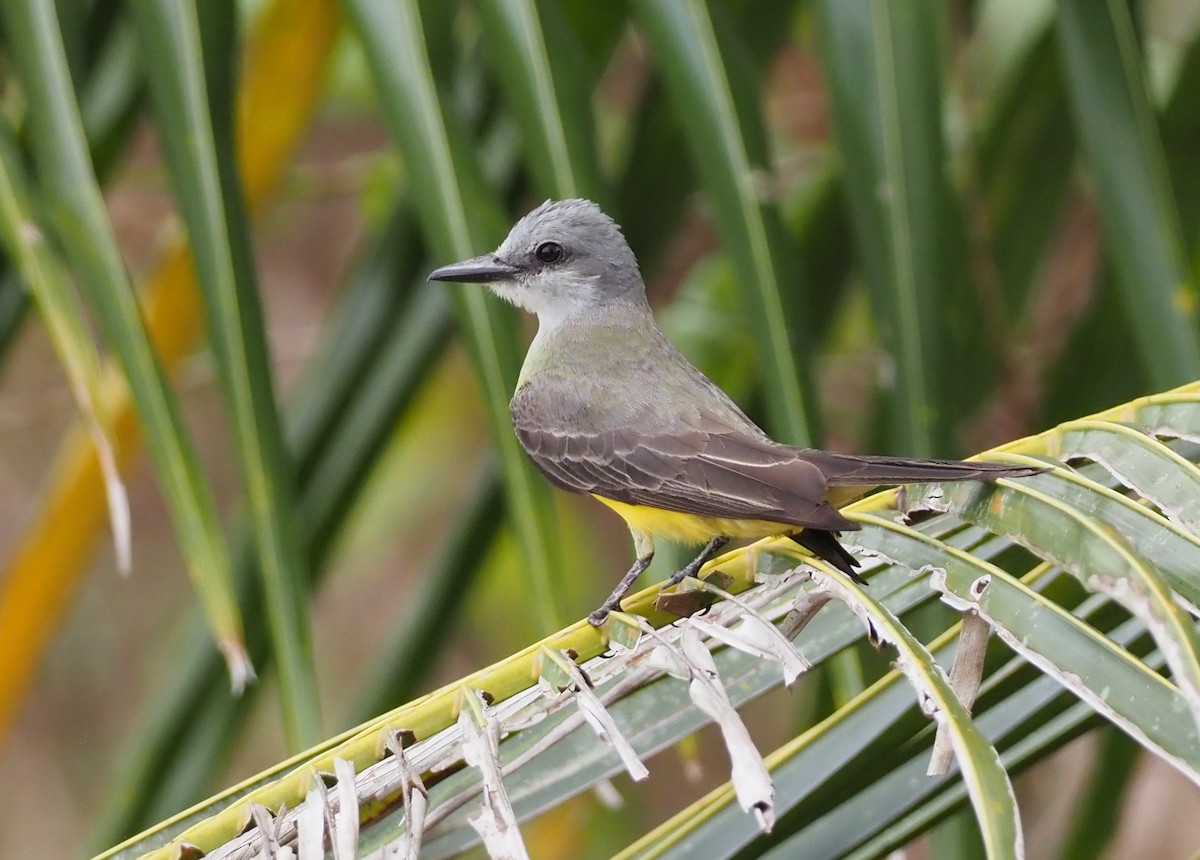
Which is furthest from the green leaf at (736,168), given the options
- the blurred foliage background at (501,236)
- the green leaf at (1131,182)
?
the green leaf at (1131,182)

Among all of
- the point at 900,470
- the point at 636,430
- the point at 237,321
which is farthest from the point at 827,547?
the point at 237,321

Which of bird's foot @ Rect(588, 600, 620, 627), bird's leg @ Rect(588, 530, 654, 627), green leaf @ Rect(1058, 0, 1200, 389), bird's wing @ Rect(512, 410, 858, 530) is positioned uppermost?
green leaf @ Rect(1058, 0, 1200, 389)

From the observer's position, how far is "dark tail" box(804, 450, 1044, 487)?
1417 mm

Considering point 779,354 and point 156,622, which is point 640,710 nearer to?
point 779,354

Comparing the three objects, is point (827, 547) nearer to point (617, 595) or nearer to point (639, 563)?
point (617, 595)

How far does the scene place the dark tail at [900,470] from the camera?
1.42m

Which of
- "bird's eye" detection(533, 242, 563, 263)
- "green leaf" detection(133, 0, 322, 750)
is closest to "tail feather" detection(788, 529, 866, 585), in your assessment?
"green leaf" detection(133, 0, 322, 750)

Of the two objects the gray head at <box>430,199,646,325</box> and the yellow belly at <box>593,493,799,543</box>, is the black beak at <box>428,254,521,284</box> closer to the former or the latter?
the gray head at <box>430,199,646,325</box>

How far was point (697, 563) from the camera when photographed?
6.64 ft

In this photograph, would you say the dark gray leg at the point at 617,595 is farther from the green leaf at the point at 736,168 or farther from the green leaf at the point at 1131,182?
the green leaf at the point at 1131,182

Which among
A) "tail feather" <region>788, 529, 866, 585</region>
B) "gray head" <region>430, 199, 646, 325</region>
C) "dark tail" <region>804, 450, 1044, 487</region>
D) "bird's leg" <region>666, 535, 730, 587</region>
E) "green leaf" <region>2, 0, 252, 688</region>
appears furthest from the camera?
"gray head" <region>430, 199, 646, 325</region>

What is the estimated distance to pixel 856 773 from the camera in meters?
1.46

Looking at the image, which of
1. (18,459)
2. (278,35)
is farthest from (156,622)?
(278,35)

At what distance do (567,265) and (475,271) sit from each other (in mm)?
601
